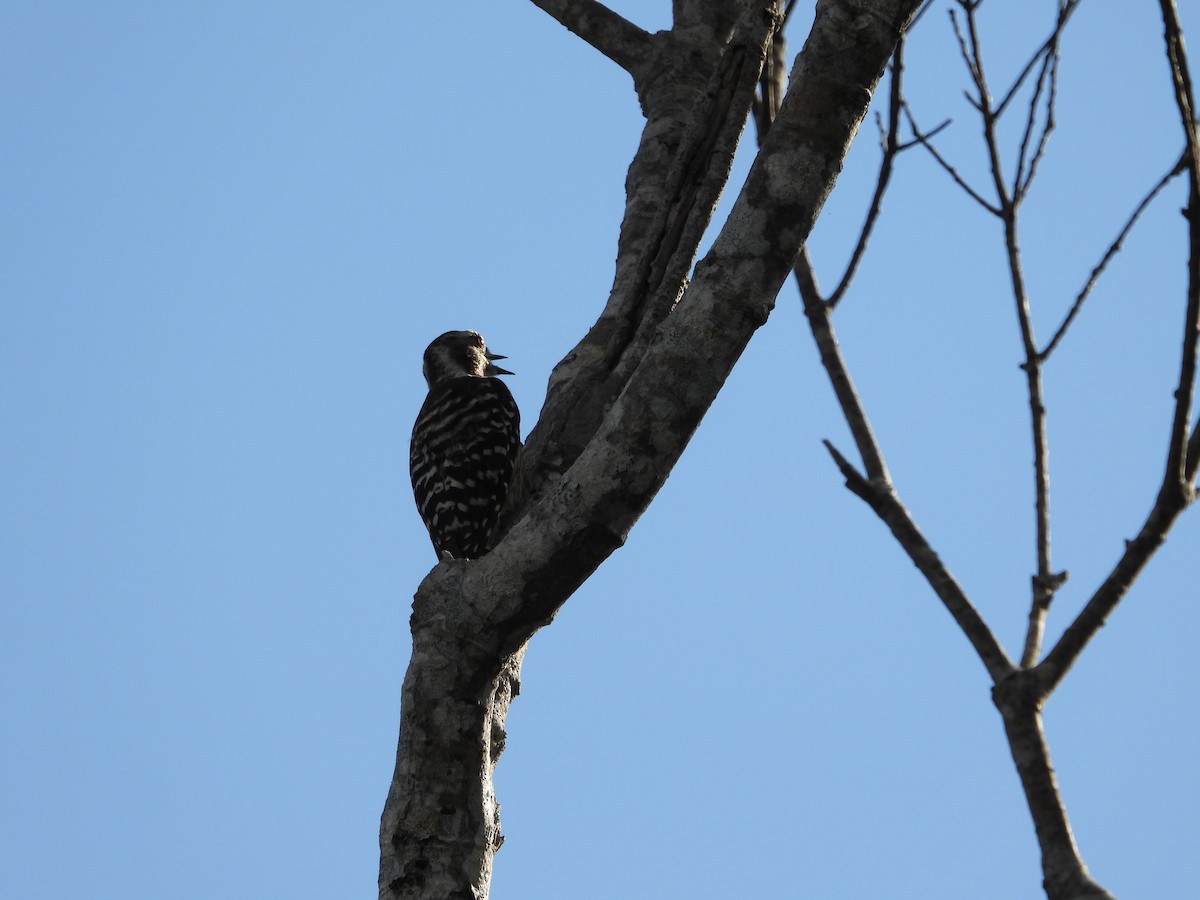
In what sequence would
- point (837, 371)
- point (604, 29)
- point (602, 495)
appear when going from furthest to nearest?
1. point (604, 29)
2. point (837, 371)
3. point (602, 495)

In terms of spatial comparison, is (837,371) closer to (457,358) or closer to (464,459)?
(464,459)

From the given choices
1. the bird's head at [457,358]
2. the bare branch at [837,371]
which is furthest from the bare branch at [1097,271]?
the bird's head at [457,358]

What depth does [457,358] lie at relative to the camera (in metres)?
8.09

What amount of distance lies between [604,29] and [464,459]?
1942 mm

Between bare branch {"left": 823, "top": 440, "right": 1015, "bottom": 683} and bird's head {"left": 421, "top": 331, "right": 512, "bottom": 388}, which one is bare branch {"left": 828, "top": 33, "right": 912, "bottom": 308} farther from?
bird's head {"left": 421, "top": 331, "right": 512, "bottom": 388}

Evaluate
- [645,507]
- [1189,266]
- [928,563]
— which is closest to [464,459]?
[928,563]

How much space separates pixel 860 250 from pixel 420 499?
2.49 meters

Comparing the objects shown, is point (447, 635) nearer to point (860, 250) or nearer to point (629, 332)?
point (629, 332)

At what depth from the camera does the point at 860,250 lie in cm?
482

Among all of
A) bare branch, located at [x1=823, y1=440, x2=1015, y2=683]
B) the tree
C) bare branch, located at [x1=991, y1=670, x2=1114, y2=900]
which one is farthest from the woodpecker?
bare branch, located at [x1=991, y1=670, x2=1114, y2=900]

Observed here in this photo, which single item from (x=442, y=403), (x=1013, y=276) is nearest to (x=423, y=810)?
(x=1013, y=276)

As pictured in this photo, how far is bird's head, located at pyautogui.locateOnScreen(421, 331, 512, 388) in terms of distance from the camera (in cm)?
805

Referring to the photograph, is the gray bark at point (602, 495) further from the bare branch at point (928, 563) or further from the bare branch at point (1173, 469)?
the bare branch at point (928, 563)

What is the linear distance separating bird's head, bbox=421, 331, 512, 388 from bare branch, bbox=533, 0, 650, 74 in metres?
2.57
